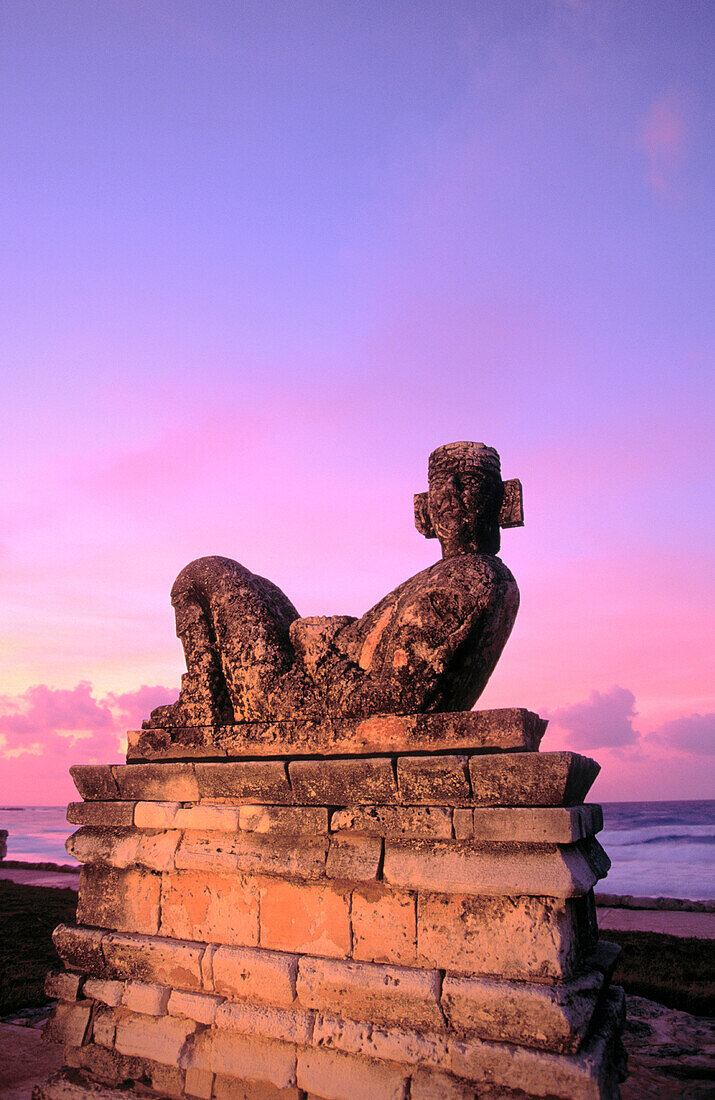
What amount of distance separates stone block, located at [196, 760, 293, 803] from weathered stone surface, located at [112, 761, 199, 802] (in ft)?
0.28

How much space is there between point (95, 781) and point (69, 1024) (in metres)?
1.31

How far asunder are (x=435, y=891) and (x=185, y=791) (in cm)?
159

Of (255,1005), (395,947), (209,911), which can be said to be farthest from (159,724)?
(395,947)

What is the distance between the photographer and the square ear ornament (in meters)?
4.31

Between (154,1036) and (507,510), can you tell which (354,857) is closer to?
(154,1036)

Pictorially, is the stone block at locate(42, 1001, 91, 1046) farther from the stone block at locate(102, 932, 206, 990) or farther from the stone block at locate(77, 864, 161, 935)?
the stone block at locate(77, 864, 161, 935)

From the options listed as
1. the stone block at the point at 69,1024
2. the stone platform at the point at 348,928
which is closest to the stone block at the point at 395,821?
the stone platform at the point at 348,928

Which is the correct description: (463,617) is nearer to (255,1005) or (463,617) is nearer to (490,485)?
(490,485)

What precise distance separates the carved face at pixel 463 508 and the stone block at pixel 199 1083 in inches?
117

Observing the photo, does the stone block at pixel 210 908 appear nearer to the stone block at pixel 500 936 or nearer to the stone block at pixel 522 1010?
the stone block at pixel 500 936

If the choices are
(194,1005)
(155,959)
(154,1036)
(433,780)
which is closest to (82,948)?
(155,959)

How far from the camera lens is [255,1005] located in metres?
3.54

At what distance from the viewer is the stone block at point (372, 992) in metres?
3.15

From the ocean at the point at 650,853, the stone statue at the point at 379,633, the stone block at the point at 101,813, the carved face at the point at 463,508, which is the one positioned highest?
the carved face at the point at 463,508
